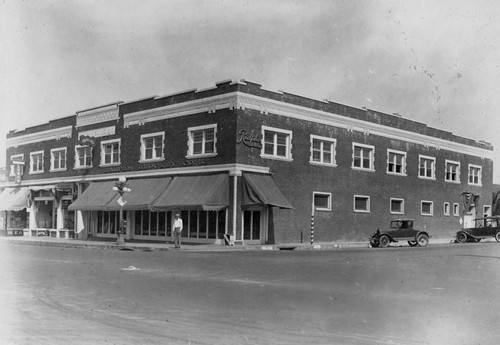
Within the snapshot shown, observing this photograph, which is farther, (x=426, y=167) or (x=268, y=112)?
(x=426, y=167)

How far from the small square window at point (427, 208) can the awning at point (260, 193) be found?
16.2 metres

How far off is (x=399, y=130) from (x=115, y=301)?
32.8 m

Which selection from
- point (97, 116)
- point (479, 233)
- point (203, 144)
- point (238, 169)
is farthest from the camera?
point (97, 116)

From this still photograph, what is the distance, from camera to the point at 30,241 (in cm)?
3409

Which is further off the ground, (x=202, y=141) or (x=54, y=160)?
(x=202, y=141)

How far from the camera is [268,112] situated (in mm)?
30656

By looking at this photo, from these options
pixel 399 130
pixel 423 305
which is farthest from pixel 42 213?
pixel 423 305

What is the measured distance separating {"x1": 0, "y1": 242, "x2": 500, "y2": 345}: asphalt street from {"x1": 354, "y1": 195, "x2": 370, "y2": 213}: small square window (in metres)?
18.8

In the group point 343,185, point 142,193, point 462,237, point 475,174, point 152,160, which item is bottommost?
point 462,237

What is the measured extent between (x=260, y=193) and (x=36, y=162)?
23.6 metres

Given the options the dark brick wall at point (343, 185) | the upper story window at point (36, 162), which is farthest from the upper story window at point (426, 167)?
the upper story window at point (36, 162)

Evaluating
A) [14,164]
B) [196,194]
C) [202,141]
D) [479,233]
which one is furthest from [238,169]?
[14,164]

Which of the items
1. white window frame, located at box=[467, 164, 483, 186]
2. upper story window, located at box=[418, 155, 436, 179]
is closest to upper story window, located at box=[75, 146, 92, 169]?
upper story window, located at box=[418, 155, 436, 179]

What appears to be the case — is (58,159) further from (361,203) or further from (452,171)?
(452,171)
